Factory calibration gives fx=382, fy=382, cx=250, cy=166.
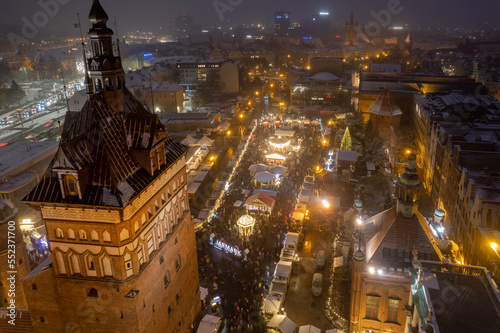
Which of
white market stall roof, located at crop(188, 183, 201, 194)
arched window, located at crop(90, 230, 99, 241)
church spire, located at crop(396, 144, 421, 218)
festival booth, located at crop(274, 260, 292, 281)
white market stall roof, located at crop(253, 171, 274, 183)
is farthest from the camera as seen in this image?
white market stall roof, located at crop(253, 171, 274, 183)

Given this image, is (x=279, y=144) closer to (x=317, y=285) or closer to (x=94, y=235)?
(x=317, y=285)

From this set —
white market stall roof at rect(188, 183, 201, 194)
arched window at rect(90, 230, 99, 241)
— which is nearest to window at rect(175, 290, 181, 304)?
arched window at rect(90, 230, 99, 241)

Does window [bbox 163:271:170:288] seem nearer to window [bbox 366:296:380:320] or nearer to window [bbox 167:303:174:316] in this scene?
window [bbox 167:303:174:316]

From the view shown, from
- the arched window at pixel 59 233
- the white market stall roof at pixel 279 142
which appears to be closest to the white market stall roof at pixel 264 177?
the white market stall roof at pixel 279 142

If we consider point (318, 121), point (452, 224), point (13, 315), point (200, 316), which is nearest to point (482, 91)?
point (318, 121)

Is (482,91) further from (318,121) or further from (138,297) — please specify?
(138,297)

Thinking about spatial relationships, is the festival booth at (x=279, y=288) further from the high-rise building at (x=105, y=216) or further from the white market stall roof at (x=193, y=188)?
the white market stall roof at (x=193, y=188)
